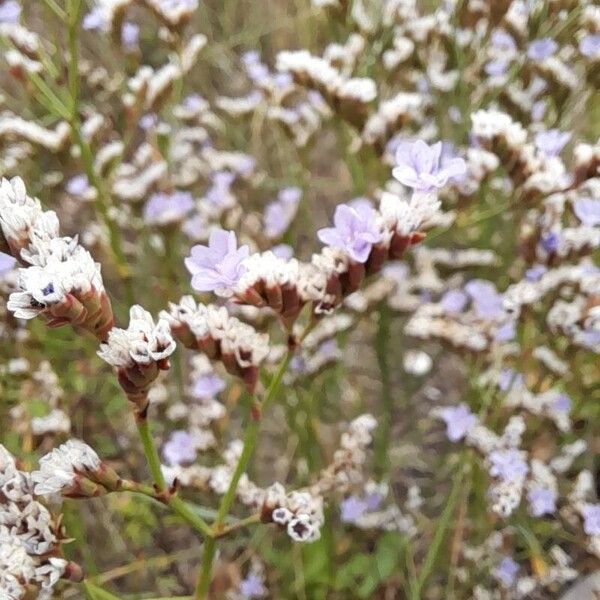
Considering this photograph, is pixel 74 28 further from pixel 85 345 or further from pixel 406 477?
pixel 406 477

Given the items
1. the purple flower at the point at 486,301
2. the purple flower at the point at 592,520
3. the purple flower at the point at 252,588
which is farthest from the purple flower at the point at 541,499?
the purple flower at the point at 252,588

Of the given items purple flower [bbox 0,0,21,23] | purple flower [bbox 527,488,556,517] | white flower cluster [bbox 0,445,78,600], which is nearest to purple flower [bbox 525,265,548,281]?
purple flower [bbox 527,488,556,517]

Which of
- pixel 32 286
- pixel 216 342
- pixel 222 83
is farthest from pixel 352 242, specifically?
pixel 222 83

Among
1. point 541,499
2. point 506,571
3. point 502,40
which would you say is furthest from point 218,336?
point 502,40

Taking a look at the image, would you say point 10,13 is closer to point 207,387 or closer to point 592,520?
point 207,387

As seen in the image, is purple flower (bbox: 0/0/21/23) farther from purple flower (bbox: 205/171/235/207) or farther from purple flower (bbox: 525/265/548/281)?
purple flower (bbox: 525/265/548/281)

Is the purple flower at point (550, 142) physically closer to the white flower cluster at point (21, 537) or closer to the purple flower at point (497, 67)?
the purple flower at point (497, 67)
